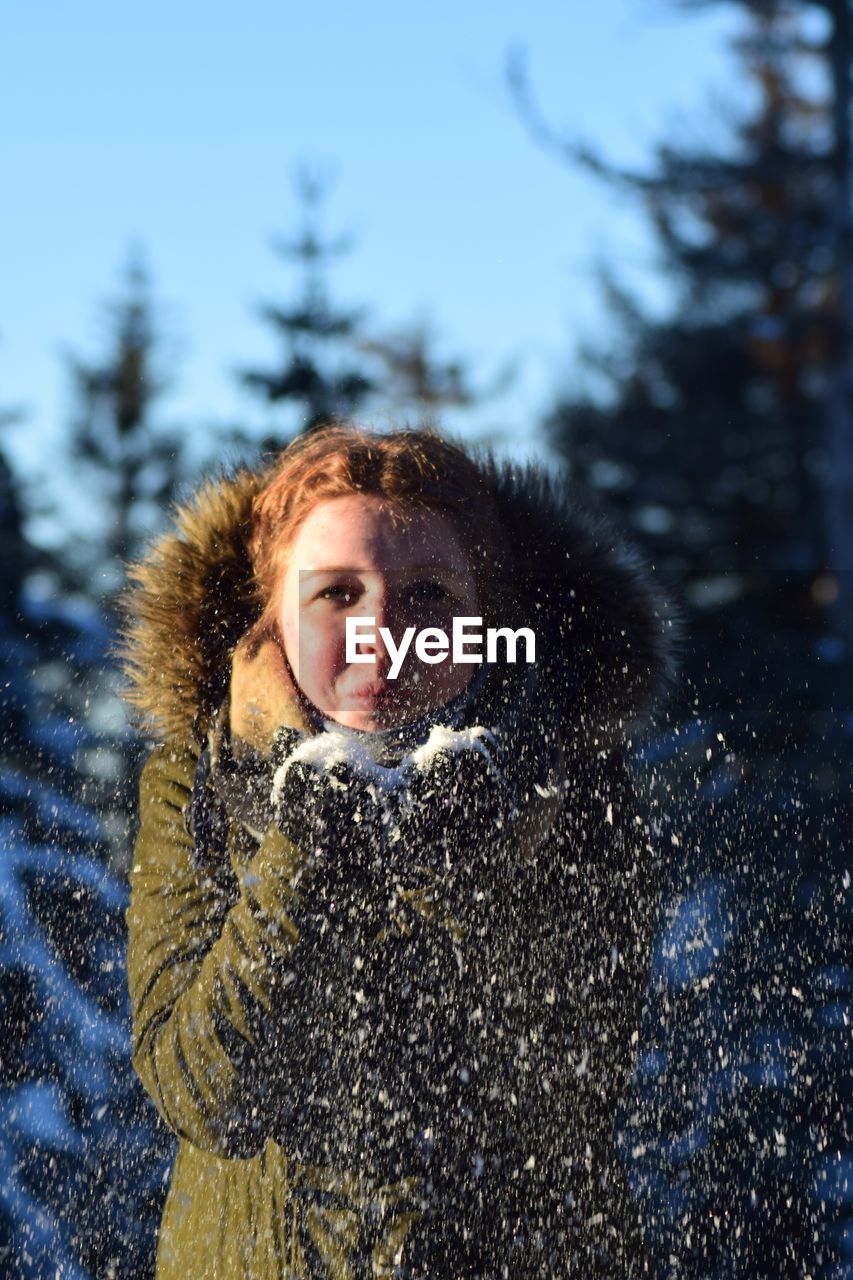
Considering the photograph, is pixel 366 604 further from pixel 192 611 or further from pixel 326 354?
pixel 326 354

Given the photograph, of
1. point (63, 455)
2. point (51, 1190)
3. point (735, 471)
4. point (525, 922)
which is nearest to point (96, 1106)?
point (51, 1190)

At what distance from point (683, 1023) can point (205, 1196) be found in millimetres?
843

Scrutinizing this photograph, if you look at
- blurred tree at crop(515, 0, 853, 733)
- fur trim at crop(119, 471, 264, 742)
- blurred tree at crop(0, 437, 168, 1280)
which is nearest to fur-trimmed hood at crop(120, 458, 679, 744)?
fur trim at crop(119, 471, 264, 742)

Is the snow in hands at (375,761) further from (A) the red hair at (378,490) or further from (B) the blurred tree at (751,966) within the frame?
(B) the blurred tree at (751,966)

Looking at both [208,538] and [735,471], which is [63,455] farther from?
[208,538]

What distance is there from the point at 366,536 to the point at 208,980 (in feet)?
1.72

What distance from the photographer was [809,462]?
15.0 metres

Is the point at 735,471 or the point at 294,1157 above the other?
the point at 294,1157

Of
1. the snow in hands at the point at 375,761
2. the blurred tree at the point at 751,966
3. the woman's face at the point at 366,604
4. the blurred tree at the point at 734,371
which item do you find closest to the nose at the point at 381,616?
the woman's face at the point at 366,604

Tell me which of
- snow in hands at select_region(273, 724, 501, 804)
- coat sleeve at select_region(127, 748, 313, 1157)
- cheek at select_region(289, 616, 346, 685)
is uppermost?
cheek at select_region(289, 616, 346, 685)

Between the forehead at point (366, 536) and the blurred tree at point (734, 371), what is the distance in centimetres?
852

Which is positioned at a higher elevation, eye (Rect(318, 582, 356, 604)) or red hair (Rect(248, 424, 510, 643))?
red hair (Rect(248, 424, 510, 643))

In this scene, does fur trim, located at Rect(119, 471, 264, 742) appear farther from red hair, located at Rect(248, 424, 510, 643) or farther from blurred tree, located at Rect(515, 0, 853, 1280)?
blurred tree, located at Rect(515, 0, 853, 1280)

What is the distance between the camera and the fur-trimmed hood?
166 centimetres
